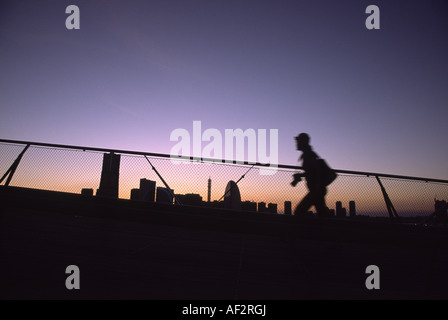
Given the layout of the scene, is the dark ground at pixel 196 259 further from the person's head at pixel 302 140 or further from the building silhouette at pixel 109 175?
the person's head at pixel 302 140

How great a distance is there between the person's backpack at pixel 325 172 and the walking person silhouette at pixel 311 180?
0.07 feet

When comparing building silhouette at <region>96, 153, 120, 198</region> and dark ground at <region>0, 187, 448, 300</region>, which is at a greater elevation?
building silhouette at <region>96, 153, 120, 198</region>

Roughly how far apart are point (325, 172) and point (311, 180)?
320 millimetres

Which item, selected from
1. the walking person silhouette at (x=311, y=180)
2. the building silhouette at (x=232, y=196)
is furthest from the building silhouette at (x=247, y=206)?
the walking person silhouette at (x=311, y=180)

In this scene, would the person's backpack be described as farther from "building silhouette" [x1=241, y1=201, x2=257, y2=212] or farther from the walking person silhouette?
"building silhouette" [x1=241, y1=201, x2=257, y2=212]

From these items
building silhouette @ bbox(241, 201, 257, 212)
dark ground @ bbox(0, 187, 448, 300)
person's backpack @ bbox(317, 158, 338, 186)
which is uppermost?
person's backpack @ bbox(317, 158, 338, 186)

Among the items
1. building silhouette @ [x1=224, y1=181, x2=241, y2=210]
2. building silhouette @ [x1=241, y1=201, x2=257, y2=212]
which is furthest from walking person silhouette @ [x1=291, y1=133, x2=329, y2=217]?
building silhouette @ [x1=241, y1=201, x2=257, y2=212]

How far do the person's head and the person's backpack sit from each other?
0.43 m

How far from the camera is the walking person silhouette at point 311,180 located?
15.4 feet

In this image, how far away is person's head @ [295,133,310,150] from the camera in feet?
16.3

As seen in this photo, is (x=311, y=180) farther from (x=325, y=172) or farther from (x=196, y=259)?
(x=196, y=259)
